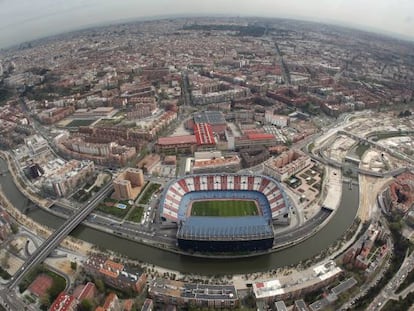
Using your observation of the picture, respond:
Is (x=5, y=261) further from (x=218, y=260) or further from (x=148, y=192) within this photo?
(x=218, y=260)

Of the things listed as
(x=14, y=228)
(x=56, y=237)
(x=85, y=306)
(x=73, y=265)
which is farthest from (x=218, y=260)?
(x=14, y=228)

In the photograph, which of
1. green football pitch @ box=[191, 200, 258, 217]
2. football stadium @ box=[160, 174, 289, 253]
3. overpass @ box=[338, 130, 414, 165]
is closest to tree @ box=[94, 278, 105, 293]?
football stadium @ box=[160, 174, 289, 253]

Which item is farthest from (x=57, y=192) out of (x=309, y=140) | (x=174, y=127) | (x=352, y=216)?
(x=309, y=140)

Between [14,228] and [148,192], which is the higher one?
[148,192]

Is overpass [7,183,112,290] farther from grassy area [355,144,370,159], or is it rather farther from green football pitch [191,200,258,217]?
grassy area [355,144,370,159]

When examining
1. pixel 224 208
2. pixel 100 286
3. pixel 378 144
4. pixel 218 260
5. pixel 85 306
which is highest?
pixel 378 144

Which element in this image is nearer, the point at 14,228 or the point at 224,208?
the point at 14,228

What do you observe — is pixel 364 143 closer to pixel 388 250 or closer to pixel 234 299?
pixel 388 250

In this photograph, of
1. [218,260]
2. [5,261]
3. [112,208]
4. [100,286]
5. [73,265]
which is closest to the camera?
[100,286]
